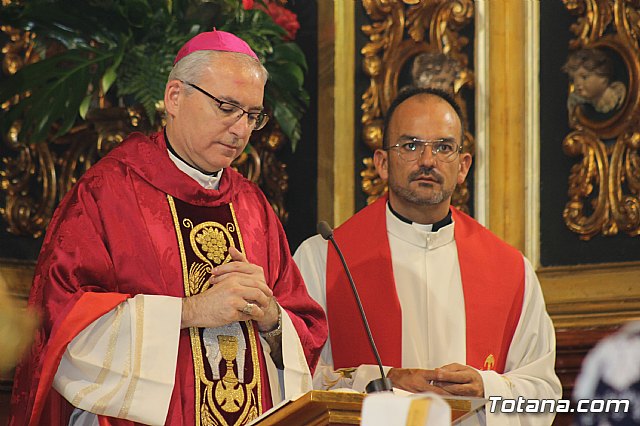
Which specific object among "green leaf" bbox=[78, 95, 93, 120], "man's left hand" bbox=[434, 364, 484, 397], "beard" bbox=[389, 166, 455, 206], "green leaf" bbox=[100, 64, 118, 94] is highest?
"green leaf" bbox=[100, 64, 118, 94]

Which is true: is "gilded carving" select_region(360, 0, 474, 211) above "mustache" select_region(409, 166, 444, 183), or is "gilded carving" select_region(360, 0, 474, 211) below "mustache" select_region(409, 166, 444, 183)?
above

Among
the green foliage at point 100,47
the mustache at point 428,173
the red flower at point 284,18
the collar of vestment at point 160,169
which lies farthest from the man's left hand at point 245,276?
the red flower at point 284,18

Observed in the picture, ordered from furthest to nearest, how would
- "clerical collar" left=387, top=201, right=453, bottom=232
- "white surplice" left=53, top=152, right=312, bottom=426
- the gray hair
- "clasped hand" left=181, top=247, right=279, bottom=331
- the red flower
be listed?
1. the red flower
2. "clerical collar" left=387, top=201, right=453, bottom=232
3. the gray hair
4. "clasped hand" left=181, top=247, right=279, bottom=331
5. "white surplice" left=53, top=152, right=312, bottom=426

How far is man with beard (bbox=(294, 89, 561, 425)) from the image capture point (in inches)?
196

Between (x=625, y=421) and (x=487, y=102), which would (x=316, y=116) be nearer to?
(x=487, y=102)

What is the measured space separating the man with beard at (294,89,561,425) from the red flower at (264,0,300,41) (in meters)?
0.89

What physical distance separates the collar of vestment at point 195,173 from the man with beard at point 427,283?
0.90m

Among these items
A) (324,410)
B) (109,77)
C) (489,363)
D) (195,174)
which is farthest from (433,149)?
(324,410)

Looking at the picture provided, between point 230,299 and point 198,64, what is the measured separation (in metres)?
0.93

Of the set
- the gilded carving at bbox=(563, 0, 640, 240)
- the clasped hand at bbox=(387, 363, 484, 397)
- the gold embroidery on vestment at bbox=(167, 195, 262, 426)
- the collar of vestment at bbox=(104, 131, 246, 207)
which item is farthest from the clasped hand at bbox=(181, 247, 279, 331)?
the gilded carving at bbox=(563, 0, 640, 240)

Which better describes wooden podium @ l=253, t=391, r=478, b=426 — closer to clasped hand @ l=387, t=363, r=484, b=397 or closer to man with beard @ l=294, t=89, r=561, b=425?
clasped hand @ l=387, t=363, r=484, b=397

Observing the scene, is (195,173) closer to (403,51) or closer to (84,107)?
(84,107)

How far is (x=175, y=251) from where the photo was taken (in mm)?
4129

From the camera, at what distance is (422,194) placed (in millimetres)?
5094
